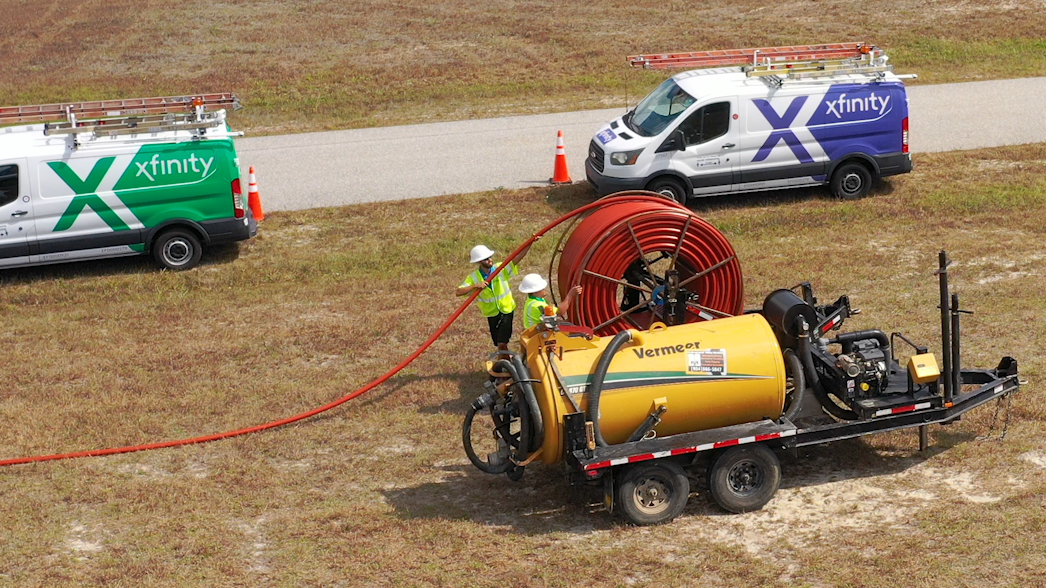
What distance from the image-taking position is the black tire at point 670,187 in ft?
61.2

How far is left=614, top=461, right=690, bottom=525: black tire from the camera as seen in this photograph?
31.0ft

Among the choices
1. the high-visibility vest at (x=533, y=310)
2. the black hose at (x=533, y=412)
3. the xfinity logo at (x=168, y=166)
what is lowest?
the black hose at (x=533, y=412)

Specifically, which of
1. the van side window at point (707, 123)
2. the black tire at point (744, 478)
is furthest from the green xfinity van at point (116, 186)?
the black tire at point (744, 478)

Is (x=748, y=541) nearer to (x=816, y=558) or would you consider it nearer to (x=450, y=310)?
(x=816, y=558)

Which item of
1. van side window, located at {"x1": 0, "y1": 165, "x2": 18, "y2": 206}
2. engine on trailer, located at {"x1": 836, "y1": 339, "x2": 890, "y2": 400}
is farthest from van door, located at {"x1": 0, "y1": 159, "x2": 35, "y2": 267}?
engine on trailer, located at {"x1": 836, "y1": 339, "x2": 890, "y2": 400}

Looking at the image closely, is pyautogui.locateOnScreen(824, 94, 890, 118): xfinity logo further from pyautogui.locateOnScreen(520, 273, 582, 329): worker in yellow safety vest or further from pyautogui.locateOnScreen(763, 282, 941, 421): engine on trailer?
pyautogui.locateOnScreen(520, 273, 582, 329): worker in yellow safety vest

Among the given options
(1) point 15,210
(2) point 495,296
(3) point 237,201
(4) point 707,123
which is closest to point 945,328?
(2) point 495,296

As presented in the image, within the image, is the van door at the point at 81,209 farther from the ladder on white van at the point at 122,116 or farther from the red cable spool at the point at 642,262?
the red cable spool at the point at 642,262

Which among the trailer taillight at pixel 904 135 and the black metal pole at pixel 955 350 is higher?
the trailer taillight at pixel 904 135

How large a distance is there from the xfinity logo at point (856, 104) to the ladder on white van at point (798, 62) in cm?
39

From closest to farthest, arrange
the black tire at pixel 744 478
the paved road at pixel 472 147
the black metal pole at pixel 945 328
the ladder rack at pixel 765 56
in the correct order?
the black tire at pixel 744 478
the black metal pole at pixel 945 328
the ladder rack at pixel 765 56
the paved road at pixel 472 147

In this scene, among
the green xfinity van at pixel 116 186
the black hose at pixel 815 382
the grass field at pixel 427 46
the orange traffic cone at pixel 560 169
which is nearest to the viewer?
the black hose at pixel 815 382

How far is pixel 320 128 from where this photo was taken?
26.3 metres

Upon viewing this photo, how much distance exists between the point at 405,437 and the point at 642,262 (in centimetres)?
296
